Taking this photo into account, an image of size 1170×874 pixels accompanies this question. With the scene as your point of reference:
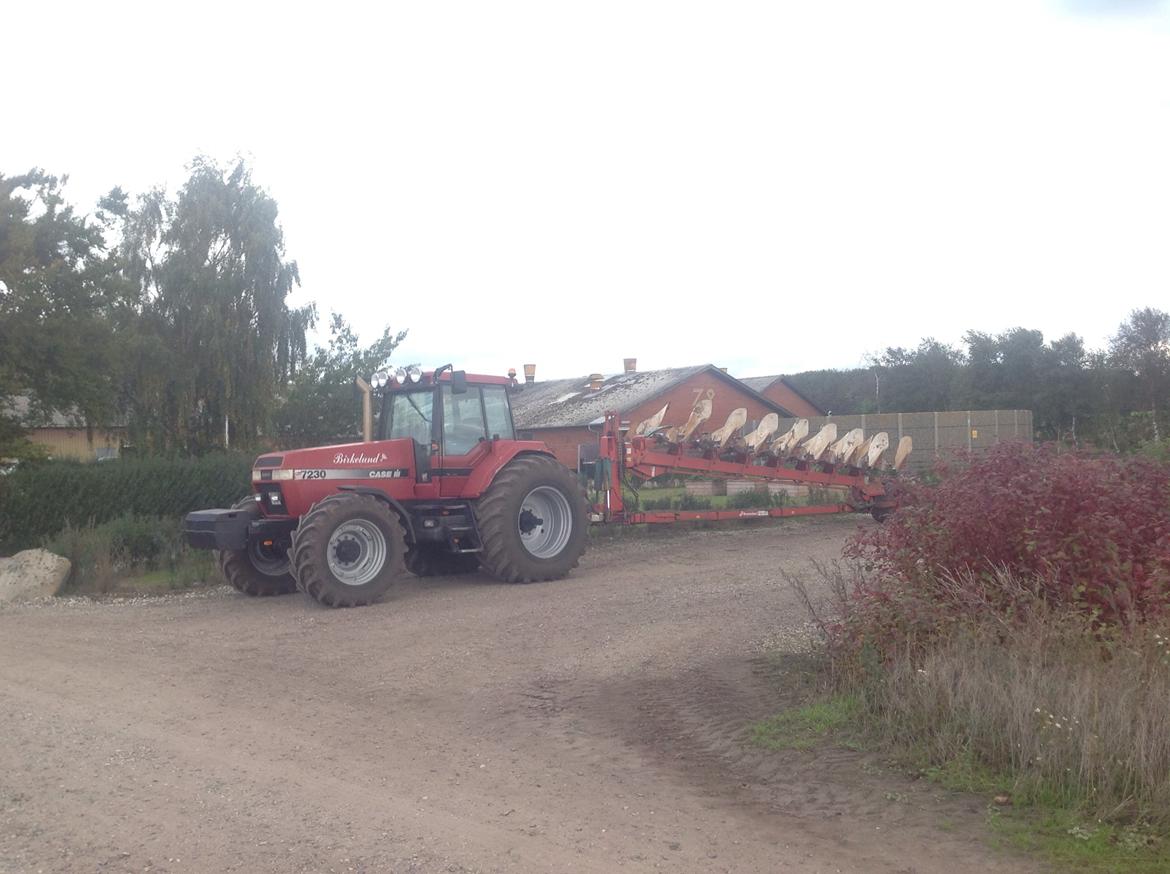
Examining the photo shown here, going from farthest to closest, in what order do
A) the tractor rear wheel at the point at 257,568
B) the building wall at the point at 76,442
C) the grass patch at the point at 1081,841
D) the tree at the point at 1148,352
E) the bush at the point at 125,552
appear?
1. the tree at the point at 1148,352
2. the building wall at the point at 76,442
3. the bush at the point at 125,552
4. the tractor rear wheel at the point at 257,568
5. the grass patch at the point at 1081,841

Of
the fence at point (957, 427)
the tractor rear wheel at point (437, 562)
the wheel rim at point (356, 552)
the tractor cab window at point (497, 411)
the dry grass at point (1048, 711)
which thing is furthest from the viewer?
the fence at point (957, 427)

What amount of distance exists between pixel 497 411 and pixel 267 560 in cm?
355

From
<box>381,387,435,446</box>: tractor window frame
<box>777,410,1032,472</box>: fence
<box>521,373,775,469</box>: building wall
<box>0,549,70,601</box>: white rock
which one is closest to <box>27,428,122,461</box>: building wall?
<box>0,549,70,601</box>: white rock

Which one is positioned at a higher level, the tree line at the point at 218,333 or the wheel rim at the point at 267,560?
the tree line at the point at 218,333

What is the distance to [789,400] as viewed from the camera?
51.2 m

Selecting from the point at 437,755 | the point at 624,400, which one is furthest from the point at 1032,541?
the point at 624,400

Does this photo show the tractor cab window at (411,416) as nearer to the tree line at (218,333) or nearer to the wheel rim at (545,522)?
the wheel rim at (545,522)

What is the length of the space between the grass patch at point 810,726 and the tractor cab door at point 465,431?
7.80 meters

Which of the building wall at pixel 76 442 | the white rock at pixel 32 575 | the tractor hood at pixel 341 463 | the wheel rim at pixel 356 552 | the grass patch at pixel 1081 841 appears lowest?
the grass patch at pixel 1081 841

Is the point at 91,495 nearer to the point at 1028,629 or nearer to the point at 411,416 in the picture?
the point at 411,416

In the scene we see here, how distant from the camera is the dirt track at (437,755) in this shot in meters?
5.57

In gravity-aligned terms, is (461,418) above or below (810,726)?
above

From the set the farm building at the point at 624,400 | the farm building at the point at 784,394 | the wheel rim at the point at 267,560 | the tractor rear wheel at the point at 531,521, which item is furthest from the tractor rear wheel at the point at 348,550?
the farm building at the point at 784,394

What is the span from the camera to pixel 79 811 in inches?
240
